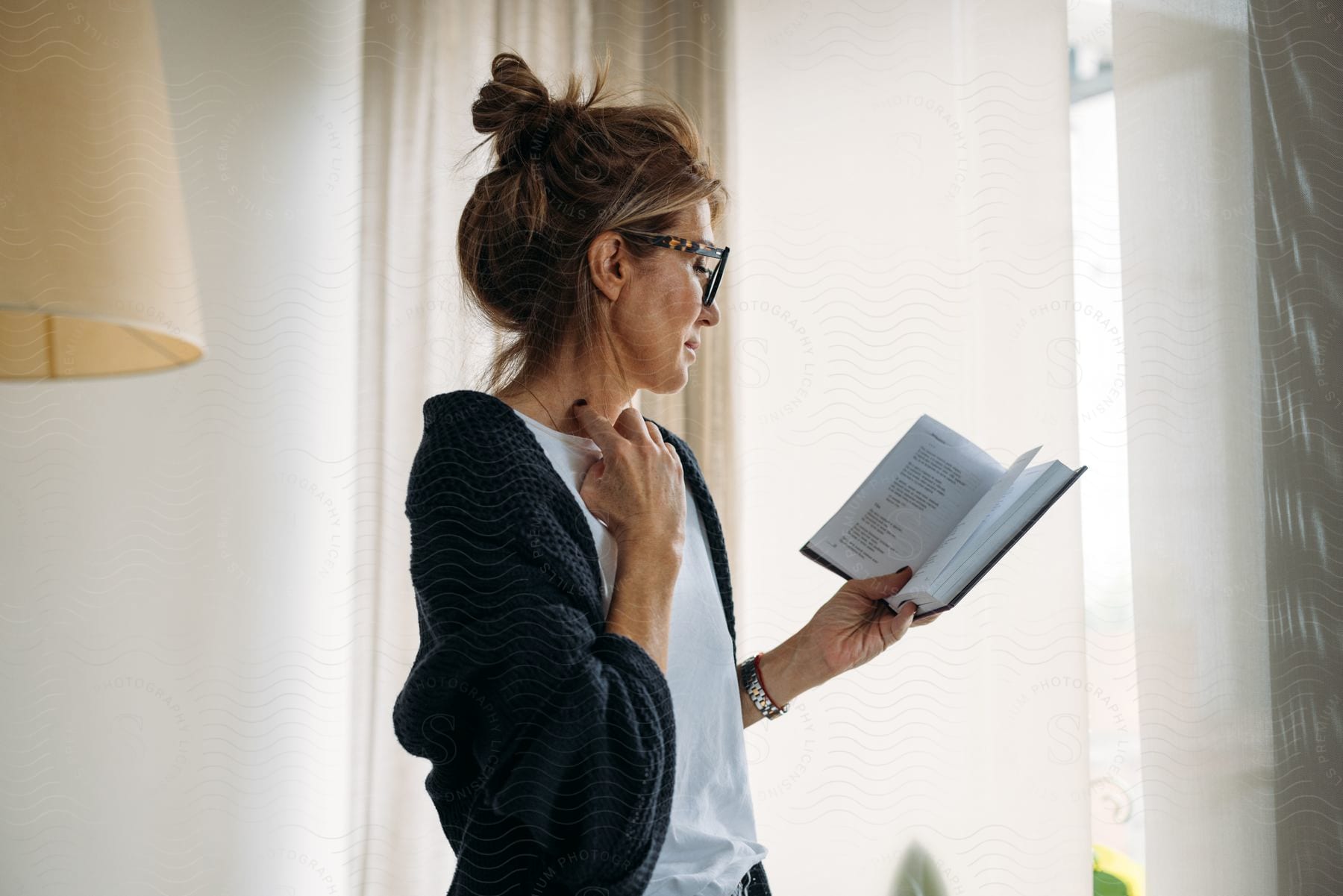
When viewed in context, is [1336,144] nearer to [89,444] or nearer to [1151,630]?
[1151,630]

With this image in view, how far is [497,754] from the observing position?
69 centimetres

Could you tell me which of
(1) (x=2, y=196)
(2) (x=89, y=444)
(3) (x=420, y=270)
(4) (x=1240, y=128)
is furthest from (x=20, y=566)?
(4) (x=1240, y=128)

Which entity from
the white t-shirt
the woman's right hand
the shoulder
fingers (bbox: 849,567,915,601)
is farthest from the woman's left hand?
the shoulder

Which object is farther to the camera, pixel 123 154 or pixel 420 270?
pixel 420 270

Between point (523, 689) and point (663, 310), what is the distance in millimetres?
358

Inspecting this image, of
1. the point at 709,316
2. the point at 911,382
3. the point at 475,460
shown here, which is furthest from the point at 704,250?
the point at 911,382

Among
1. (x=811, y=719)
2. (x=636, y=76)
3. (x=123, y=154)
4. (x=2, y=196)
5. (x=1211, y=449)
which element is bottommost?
(x=811, y=719)

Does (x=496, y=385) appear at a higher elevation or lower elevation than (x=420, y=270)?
lower

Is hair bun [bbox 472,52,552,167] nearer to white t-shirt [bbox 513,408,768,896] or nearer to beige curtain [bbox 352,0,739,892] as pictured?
white t-shirt [bbox 513,408,768,896]

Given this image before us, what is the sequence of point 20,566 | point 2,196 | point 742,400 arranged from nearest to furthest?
point 2,196 → point 20,566 → point 742,400

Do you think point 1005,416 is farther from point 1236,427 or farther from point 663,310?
point 663,310

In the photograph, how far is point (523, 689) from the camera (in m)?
0.67

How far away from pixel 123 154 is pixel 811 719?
1.05m

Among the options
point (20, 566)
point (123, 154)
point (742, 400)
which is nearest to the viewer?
point (123, 154)
